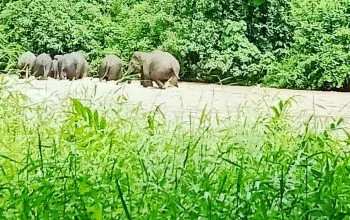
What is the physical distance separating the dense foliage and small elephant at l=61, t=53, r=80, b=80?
126 cm

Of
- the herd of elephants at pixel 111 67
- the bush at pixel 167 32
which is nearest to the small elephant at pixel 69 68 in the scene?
the herd of elephants at pixel 111 67

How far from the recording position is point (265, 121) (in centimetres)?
328

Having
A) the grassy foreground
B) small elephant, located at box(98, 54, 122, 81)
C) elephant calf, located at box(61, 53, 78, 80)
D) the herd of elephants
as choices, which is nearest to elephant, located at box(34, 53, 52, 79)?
the herd of elephants

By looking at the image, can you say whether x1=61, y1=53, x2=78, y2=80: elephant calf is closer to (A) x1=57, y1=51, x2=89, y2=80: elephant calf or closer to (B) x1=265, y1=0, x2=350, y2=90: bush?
(A) x1=57, y1=51, x2=89, y2=80: elephant calf

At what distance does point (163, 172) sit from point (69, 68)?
355 inches

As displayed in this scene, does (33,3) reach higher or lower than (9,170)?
higher

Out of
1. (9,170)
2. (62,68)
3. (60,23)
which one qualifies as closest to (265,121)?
(9,170)

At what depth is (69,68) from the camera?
11.0 m

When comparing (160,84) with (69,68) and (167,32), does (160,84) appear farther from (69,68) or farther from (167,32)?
(167,32)

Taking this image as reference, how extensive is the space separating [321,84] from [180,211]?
409 inches

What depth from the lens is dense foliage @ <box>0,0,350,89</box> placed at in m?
12.0

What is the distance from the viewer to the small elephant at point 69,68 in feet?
35.9

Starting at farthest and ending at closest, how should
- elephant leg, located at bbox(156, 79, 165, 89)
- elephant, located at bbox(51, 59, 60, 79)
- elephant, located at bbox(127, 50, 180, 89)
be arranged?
elephant, located at bbox(51, 59, 60, 79)
elephant, located at bbox(127, 50, 180, 89)
elephant leg, located at bbox(156, 79, 165, 89)

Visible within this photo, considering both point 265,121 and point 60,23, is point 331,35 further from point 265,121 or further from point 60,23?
point 265,121
